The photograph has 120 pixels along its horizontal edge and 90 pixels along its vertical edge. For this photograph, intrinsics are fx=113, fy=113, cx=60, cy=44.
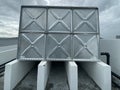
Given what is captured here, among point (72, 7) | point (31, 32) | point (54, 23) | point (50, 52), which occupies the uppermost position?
point (72, 7)

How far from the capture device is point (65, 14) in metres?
4.88

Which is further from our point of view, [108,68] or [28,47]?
[28,47]

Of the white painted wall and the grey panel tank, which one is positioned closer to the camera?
the grey panel tank

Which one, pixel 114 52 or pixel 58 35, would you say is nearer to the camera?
pixel 58 35

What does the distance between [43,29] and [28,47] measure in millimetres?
985

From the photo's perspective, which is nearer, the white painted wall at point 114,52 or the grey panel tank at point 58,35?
the grey panel tank at point 58,35

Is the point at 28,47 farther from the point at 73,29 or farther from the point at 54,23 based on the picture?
the point at 73,29

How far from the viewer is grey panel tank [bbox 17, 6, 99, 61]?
4.70 metres

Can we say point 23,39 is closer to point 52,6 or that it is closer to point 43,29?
point 43,29

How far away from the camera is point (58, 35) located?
4.79 metres

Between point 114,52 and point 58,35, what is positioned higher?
point 58,35

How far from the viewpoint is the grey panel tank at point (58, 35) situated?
470 centimetres

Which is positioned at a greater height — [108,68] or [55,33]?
[55,33]

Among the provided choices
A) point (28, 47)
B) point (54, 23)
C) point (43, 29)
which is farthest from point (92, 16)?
point (28, 47)
